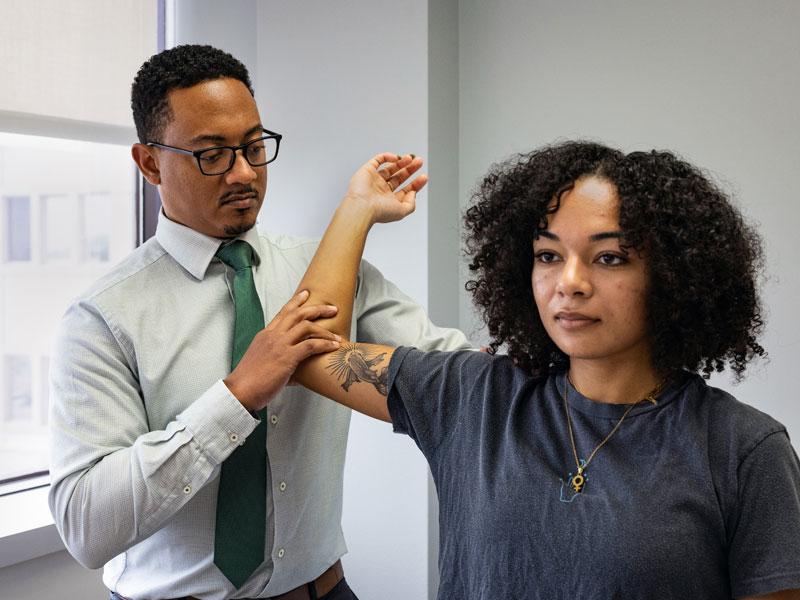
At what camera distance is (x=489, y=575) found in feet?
4.05

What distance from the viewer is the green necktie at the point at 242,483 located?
152 cm

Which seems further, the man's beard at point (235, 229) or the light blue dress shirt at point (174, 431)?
the man's beard at point (235, 229)

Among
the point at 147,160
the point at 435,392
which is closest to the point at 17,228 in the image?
the point at 147,160

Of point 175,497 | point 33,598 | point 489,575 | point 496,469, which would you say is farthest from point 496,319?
point 33,598

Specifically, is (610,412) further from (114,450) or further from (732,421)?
(114,450)

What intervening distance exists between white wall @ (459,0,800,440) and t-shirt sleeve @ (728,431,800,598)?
127 centimetres

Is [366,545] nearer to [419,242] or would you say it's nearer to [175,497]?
[419,242]

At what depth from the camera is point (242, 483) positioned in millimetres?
1576

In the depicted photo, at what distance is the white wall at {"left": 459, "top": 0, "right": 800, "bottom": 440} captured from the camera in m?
2.27

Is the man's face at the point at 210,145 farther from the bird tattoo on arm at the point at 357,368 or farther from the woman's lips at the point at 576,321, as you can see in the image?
the woman's lips at the point at 576,321

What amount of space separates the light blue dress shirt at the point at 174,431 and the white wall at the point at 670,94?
3.50 feet

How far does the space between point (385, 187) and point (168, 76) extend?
477 millimetres

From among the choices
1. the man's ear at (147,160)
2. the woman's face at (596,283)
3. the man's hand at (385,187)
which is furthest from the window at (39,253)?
the woman's face at (596,283)

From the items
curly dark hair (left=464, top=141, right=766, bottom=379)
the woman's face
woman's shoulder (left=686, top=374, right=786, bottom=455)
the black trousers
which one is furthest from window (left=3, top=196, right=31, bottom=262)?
woman's shoulder (left=686, top=374, right=786, bottom=455)
